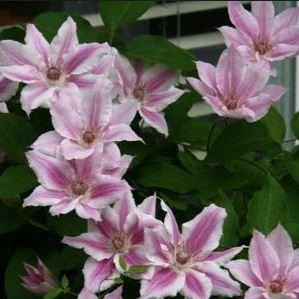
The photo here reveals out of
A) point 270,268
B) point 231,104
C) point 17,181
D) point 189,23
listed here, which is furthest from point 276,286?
point 189,23

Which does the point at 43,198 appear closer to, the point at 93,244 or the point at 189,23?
the point at 93,244

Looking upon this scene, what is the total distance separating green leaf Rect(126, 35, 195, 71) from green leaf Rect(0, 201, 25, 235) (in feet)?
0.89

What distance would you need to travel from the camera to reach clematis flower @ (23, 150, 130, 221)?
929 millimetres

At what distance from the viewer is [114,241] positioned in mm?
969

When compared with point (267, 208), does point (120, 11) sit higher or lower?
higher

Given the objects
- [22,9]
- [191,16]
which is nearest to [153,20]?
[191,16]

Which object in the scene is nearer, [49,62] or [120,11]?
[49,62]

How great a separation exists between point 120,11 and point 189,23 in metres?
1.05

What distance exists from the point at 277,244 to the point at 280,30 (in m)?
0.33

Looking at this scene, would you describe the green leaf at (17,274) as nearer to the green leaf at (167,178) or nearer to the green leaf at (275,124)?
the green leaf at (167,178)

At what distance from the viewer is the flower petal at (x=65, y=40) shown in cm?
104

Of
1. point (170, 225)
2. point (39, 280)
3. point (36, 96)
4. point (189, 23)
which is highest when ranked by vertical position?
point (36, 96)

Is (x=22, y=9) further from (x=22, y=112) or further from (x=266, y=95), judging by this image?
(x=266, y=95)

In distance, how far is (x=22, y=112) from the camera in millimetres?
1132
